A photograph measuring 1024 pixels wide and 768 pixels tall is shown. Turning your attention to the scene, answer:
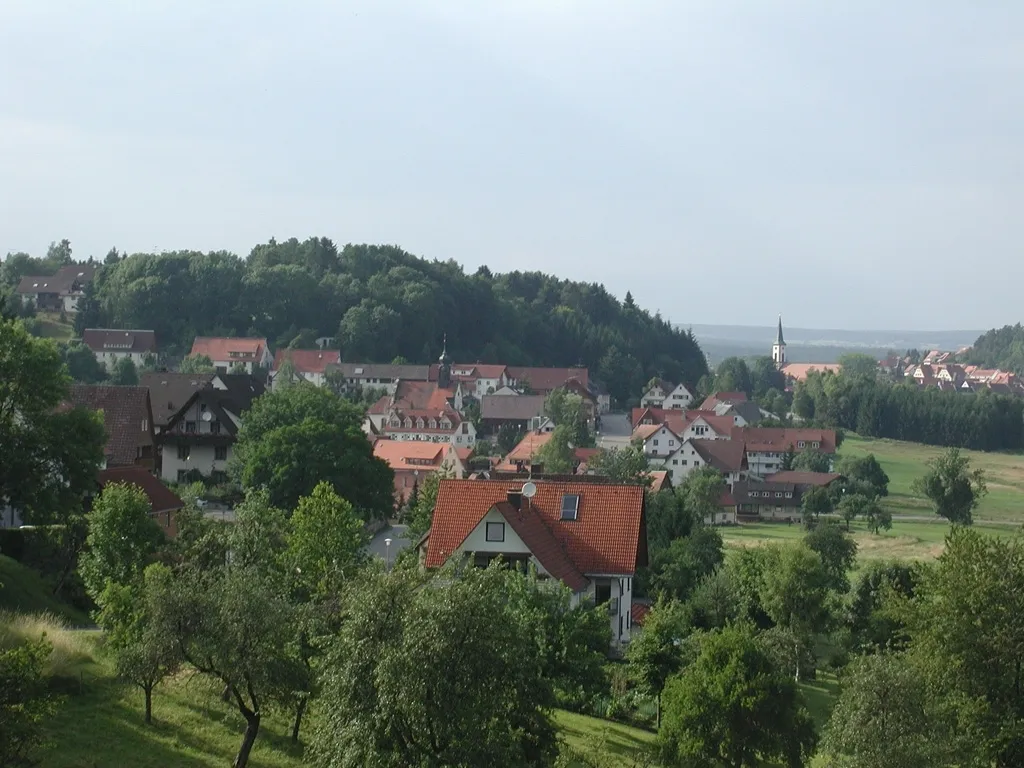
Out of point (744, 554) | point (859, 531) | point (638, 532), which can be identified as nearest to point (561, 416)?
point (859, 531)

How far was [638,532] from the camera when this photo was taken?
2983 centimetres

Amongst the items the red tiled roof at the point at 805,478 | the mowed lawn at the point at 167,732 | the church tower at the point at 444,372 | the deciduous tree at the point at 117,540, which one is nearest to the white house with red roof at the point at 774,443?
the red tiled roof at the point at 805,478

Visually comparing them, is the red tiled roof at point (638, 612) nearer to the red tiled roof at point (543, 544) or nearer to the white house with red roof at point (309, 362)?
the red tiled roof at point (543, 544)

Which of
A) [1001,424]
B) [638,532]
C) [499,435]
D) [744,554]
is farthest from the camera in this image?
[1001,424]

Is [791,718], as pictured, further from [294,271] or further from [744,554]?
[294,271]

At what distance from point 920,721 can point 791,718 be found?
287 cm

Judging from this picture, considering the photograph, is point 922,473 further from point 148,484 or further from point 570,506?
point 148,484

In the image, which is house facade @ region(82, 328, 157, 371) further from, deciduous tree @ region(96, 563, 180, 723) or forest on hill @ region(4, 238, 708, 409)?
deciduous tree @ region(96, 563, 180, 723)

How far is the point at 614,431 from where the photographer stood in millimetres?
121125

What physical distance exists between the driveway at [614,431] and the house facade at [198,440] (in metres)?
51.3

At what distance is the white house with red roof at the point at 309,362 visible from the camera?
114m

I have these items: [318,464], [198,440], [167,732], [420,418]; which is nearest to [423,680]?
[167,732]

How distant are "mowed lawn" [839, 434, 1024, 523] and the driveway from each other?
19.3 meters

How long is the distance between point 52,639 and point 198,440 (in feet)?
114
